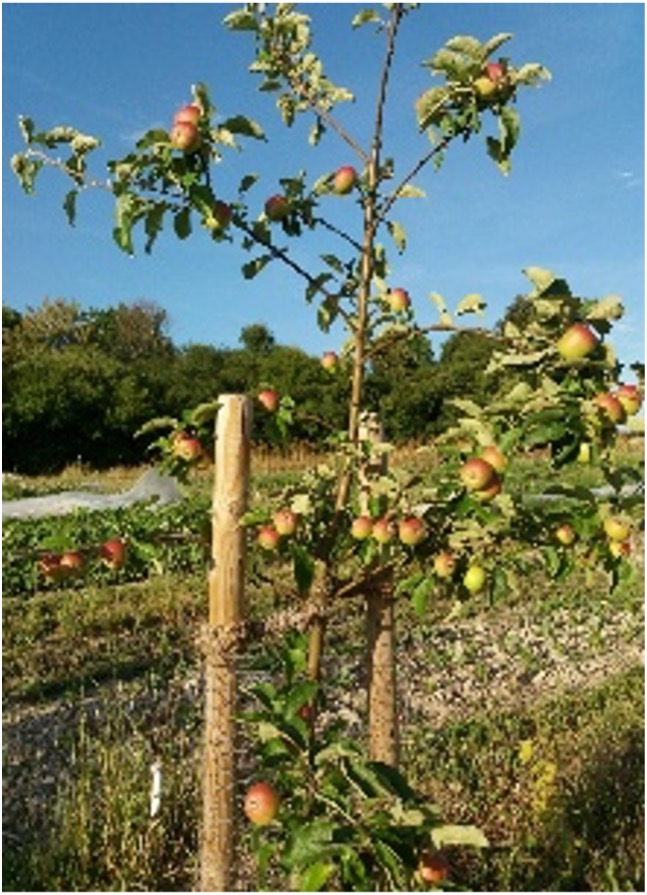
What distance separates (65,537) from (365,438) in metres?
0.78

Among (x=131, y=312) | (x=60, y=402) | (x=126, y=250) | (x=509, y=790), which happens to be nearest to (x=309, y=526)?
(x=126, y=250)

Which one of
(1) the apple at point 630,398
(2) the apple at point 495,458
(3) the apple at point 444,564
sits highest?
(1) the apple at point 630,398

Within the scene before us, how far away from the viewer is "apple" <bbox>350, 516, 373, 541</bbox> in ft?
7.91

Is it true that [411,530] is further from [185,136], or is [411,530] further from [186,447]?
[185,136]

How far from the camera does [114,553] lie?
8.20 ft

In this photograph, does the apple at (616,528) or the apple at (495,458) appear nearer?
the apple at (495,458)

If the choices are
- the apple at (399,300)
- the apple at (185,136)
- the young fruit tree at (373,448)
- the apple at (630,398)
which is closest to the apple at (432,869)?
the young fruit tree at (373,448)

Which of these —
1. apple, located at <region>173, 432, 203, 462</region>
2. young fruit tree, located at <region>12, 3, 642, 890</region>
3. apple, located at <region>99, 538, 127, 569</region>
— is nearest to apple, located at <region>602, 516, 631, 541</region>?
young fruit tree, located at <region>12, 3, 642, 890</region>

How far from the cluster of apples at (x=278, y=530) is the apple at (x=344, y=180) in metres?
0.74

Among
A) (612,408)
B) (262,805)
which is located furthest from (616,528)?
(262,805)

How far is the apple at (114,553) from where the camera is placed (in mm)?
2492

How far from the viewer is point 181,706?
493 centimetres

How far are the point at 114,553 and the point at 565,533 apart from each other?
101 centimetres

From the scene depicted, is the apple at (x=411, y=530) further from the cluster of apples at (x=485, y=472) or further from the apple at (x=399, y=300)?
the apple at (x=399, y=300)
